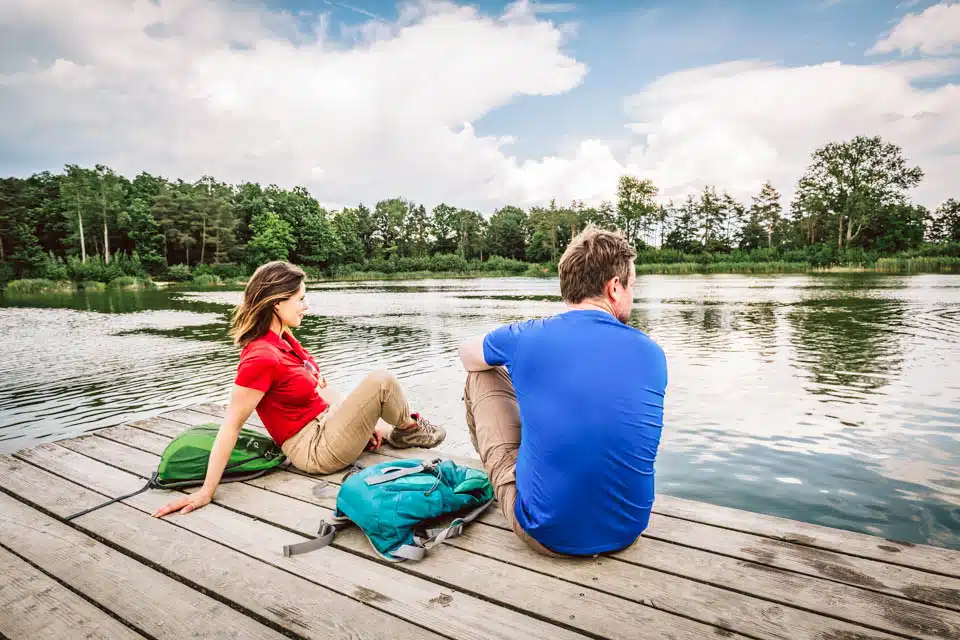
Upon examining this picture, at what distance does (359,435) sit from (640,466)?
5.32ft

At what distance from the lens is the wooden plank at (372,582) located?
5.14ft

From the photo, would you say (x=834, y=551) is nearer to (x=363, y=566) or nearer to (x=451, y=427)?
(x=363, y=566)

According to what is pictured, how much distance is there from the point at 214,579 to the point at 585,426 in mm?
1487

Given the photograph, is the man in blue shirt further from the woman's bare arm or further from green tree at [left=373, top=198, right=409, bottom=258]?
green tree at [left=373, top=198, right=409, bottom=258]

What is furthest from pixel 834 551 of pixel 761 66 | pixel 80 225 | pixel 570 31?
pixel 80 225

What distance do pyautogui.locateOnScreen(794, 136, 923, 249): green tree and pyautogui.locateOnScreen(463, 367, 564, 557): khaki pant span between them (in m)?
62.9

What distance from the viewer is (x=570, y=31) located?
33.8 m

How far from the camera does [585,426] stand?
1709 millimetres

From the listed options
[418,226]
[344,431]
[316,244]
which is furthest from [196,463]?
[418,226]

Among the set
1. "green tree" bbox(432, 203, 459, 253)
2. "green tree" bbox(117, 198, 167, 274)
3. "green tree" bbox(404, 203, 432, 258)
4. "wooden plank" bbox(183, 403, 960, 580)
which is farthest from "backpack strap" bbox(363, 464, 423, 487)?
"green tree" bbox(432, 203, 459, 253)

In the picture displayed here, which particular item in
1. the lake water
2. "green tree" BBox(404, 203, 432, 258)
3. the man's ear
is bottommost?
the lake water

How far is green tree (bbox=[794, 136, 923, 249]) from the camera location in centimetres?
5144

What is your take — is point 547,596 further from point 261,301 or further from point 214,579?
point 261,301

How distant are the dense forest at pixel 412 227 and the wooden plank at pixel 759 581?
47.9 metres
